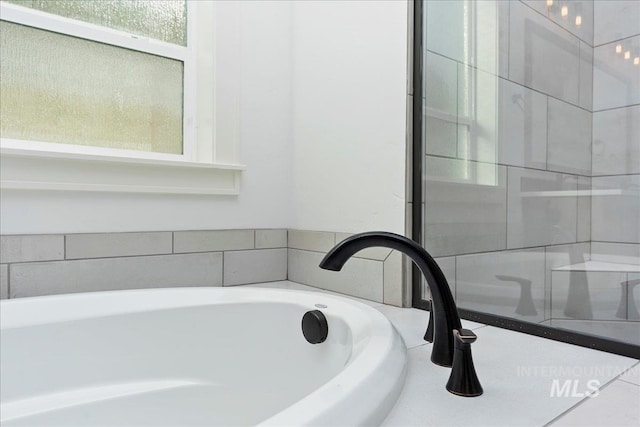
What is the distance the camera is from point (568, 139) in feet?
3.14

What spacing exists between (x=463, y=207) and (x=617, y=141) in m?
0.40

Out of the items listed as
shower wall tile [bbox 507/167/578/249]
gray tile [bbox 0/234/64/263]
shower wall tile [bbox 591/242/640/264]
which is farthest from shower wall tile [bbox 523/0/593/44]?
gray tile [bbox 0/234/64/263]

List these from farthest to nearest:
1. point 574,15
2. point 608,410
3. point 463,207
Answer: point 463,207 < point 574,15 < point 608,410

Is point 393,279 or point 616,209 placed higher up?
point 616,209

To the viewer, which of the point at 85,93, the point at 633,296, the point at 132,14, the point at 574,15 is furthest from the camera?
the point at 132,14

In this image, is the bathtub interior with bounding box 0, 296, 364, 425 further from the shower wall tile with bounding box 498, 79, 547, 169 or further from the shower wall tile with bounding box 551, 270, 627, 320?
the shower wall tile with bounding box 498, 79, 547, 169

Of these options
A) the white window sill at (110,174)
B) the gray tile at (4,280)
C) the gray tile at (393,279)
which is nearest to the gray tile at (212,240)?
the white window sill at (110,174)

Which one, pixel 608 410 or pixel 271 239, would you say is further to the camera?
pixel 271 239

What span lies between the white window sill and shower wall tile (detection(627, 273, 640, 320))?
1.17 m

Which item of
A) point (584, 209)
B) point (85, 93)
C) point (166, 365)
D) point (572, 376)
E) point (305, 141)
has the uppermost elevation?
point (85, 93)

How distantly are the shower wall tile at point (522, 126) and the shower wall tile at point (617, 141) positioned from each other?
116mm

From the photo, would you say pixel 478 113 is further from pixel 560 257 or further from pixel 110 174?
pixel 110 174

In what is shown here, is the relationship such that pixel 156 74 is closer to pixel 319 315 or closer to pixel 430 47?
pixel 430 47

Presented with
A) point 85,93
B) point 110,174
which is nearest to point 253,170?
point 110,174
